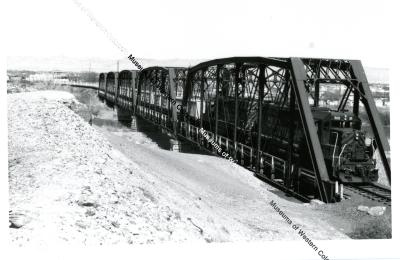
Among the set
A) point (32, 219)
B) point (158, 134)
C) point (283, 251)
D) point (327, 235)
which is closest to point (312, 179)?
point (327, 235)

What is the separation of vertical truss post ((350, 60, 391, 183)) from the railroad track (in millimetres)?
1010

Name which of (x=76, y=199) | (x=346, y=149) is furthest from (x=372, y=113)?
(x=76, y=199)

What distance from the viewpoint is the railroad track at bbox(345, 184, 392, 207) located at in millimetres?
16719

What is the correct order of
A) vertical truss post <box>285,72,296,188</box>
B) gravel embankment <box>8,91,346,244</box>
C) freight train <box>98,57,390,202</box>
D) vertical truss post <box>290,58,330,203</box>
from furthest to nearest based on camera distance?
vertical truss post <box>285,72,296,188</box> → freight train <box>98,57,390,202</box> → vertical truss post <box>290,58,330,203</box> → gravel embankment <box>8,91,346,244</box>

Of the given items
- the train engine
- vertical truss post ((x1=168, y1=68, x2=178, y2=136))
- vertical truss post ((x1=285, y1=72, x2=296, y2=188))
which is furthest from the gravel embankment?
vertical truss post ((x1=168, y1=68, x2=178, y2=136))

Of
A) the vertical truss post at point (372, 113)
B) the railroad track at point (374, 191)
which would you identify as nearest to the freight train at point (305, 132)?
the vertical truss post at point (372, 113)

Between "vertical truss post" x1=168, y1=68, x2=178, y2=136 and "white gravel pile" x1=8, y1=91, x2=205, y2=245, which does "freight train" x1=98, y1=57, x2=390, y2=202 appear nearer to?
"white gravel pile" x1=8, y1=91, x2=205, y2=245

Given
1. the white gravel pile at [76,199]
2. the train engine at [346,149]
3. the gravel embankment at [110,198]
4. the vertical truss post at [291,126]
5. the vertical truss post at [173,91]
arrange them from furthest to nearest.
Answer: the vertical truss post at [173,91] → the train engine at [346,149] → the vertical truss post at [291,126] → the gravel embankment at [110,198] → the white gravel pile at [76,199]

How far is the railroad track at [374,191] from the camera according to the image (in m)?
16.7

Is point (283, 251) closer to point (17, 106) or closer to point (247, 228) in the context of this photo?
point (247, 228)

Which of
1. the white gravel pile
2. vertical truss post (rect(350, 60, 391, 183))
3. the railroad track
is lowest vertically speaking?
the railroad track

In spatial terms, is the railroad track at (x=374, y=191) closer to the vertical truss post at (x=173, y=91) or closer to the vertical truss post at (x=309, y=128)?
the vertical truss post at (x=309, y=128)

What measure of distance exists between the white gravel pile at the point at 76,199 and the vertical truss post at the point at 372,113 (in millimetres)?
8386

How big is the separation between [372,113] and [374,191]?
336cm
